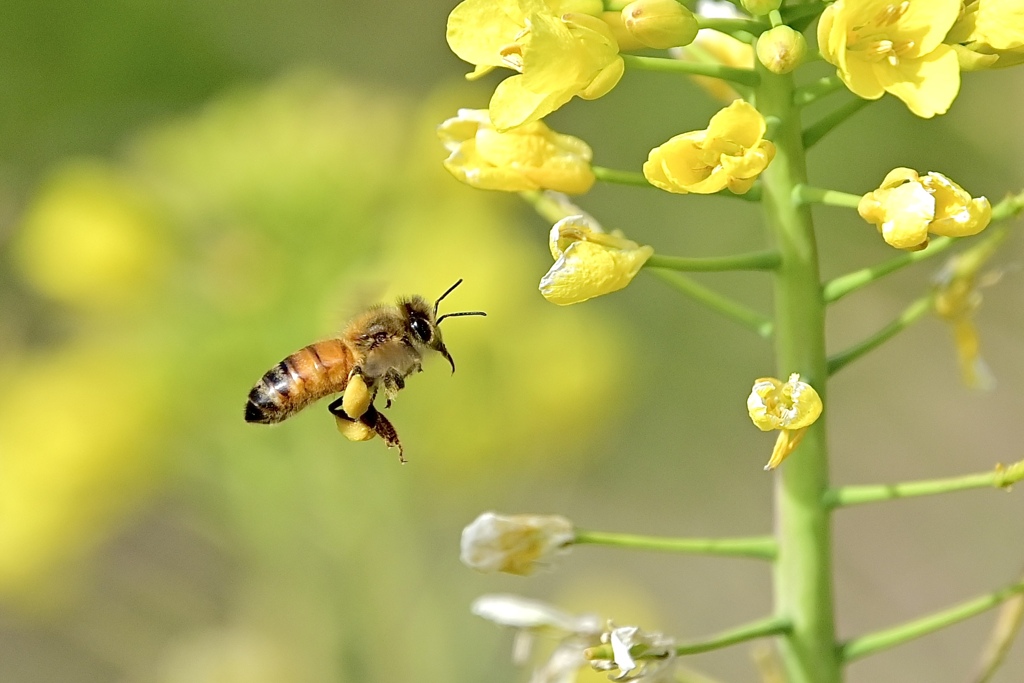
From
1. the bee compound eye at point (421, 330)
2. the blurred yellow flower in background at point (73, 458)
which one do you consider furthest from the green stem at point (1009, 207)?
the blurred yellow flower in background at point (73, 458)

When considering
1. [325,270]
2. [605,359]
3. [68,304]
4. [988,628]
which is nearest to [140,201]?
[68,304]

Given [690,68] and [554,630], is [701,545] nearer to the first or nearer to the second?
[554,630]

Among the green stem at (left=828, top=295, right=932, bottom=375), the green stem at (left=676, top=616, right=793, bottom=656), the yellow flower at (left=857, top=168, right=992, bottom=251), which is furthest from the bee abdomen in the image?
the yellow flower at (left=857, top=168, right=992, bottom=251)

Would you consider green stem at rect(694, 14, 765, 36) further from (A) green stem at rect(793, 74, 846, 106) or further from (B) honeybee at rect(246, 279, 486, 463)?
(B) honeybee at rect(246, 279, 486, 463)

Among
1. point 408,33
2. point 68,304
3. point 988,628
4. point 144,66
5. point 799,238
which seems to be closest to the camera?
point 799,238

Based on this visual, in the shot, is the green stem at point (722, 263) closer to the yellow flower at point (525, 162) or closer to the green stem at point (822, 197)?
the green stem at point (822, 197)

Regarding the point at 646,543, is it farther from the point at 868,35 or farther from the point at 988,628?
the point at 988,628

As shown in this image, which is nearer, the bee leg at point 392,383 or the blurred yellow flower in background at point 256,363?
the bee leg at point 392,383

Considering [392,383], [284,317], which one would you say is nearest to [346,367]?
[392,383]
